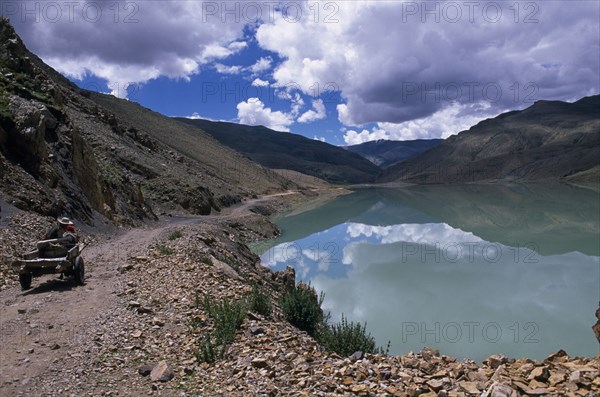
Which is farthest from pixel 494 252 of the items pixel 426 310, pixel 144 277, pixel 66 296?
pixel 66 296

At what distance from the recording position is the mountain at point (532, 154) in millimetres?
125062

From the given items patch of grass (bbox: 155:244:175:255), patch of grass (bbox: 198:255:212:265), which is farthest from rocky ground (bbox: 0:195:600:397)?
patch of grass (bbox: 155:244:175:255)

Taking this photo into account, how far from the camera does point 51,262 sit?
953 cm

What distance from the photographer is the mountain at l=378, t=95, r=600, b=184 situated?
12506 centimetres

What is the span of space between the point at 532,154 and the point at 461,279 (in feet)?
490

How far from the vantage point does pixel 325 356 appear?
→ 6465mm

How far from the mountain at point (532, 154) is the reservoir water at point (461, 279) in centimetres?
8452

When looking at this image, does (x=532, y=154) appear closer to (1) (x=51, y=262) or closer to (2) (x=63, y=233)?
(2) (x=63, y=233)

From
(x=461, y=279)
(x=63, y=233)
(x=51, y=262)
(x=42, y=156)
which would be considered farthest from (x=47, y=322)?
(x=461, y=279)

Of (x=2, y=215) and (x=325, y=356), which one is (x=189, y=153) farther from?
(x=325, y=356)

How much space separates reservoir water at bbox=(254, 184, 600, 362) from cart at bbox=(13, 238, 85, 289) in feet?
26.9

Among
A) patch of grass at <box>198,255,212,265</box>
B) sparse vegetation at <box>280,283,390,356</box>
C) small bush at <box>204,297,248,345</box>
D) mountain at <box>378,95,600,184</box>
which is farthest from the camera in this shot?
mountain at <box>378,95,600,184</box>

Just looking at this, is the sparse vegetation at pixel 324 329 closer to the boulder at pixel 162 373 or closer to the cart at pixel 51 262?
the boulder at pixel 162 373

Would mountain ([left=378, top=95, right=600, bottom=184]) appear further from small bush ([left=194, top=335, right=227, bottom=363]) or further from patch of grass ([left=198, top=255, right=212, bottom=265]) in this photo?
small bush ([left=194, top=335, right=227, bottom=363])
